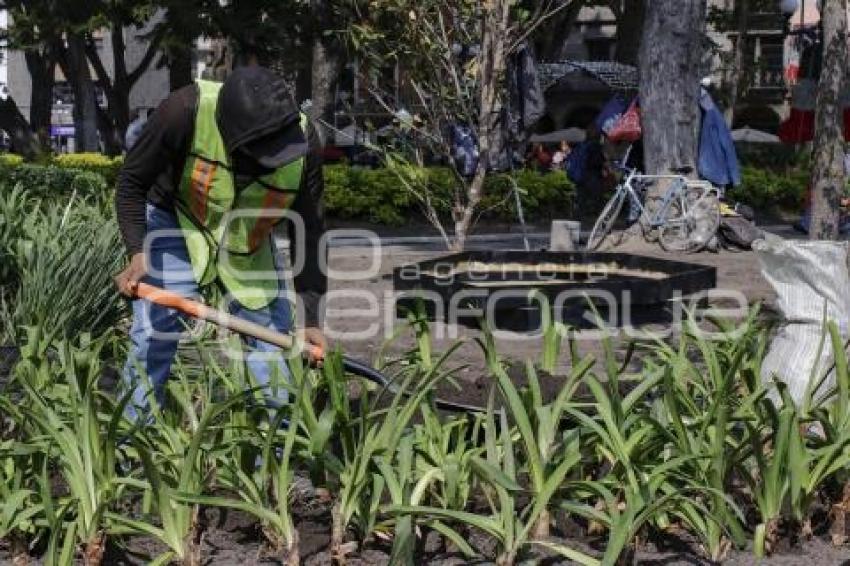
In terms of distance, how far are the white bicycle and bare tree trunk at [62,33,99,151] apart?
62.0ft

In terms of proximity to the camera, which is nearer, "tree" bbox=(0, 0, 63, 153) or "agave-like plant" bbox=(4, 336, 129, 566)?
"agave-like plant" bbox=(4, 336, 129, 566)

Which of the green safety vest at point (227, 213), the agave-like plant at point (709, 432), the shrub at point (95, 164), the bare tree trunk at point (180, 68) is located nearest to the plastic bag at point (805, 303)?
the agave-like plant at point (709, 432)

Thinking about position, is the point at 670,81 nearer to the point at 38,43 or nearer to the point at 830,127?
the point at 830,127

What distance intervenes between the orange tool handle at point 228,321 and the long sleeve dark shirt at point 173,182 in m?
0.21

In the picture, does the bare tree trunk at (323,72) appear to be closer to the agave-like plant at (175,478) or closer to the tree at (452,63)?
the tree at (452,63)

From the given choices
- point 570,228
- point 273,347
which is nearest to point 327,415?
point 273,347

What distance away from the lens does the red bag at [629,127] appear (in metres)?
15.7

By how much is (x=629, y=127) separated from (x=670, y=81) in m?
1.68

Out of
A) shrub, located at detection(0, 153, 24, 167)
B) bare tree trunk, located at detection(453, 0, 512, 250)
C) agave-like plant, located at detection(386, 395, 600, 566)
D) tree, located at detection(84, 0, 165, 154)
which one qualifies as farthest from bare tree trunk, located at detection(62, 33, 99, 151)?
agave-like plant, located at detection(386, 395, 600, 566)

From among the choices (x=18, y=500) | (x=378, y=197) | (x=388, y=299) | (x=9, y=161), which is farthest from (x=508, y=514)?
(x=9, y=161)

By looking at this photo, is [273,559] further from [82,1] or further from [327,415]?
[82,1]

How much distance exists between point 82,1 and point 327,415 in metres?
22.7

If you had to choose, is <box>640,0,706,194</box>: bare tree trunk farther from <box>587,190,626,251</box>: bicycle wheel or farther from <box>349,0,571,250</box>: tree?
<box>349,0,571,250</box>: tree

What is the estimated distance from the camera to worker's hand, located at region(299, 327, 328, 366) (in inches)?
158
